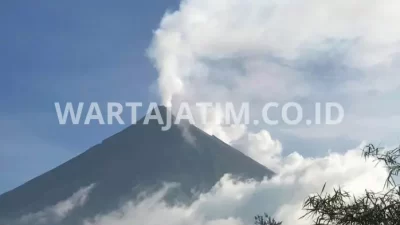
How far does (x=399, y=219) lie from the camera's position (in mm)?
8445

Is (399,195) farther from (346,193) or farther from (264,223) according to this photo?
(264,223)

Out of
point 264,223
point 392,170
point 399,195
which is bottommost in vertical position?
point 399,195

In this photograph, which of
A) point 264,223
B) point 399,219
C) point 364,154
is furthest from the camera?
point 264,223

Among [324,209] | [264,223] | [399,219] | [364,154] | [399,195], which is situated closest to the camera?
[399,219]

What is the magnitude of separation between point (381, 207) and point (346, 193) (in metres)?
1.71

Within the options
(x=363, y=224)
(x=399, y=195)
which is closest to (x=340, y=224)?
(x=363, y=224)

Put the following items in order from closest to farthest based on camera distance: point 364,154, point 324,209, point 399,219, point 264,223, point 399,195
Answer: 1. point 399,219
2. point 399,195
3. point 324,209
4. point 364,154
5. point 264,223

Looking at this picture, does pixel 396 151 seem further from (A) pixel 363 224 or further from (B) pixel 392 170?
(A) pixel 363 224

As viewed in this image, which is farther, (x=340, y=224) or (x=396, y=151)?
(x=396, y=151)

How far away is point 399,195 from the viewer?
9.05 meters

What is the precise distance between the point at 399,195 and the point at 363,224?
78cm

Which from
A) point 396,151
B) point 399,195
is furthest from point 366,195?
point 396,151

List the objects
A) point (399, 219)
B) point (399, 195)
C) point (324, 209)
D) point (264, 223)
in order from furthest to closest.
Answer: point (264, 223)
point (324, 209)
point (399, 195)
point (399, 219)

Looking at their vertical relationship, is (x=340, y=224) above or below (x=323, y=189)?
below
